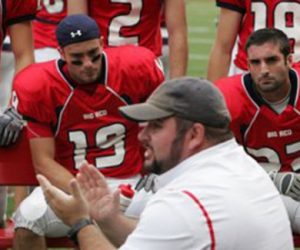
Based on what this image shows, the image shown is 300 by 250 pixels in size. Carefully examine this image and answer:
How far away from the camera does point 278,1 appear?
6.59m

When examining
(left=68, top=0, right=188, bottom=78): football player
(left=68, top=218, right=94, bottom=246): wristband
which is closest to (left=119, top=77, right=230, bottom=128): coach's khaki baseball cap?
(left=68, top=218, right=94, bottom=246): wristband

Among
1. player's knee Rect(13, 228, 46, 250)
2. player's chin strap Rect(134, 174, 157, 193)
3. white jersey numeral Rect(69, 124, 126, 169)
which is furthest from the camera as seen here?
→ white jersey numeral Rect(69, 124, 126, 169)

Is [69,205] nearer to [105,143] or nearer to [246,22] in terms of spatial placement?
[105,143]

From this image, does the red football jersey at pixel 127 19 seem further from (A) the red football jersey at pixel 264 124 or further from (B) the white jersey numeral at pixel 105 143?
(A) the red football jersey at pixel 264 124

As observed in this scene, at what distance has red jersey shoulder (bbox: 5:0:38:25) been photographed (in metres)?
6.48

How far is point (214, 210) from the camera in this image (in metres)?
3.89

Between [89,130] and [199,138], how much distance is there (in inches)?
84.8

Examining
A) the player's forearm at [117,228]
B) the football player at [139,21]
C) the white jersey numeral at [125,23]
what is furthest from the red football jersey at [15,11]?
the player's forearm at [117,228]

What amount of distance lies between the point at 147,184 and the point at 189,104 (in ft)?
5.08

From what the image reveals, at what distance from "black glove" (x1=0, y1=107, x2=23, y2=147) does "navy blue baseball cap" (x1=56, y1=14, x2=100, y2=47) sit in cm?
41

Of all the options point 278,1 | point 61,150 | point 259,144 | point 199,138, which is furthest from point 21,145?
point 199,138

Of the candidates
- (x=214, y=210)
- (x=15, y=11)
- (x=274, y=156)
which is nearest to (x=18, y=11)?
(x=15, y=11)

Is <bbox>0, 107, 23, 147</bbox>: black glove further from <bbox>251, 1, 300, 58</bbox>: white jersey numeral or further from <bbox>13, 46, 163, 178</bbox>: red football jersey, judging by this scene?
<bbox>251, 1, 300, 58</bbox>: white jersey numeral

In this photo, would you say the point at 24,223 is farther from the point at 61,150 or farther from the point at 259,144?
the point at 259,144
